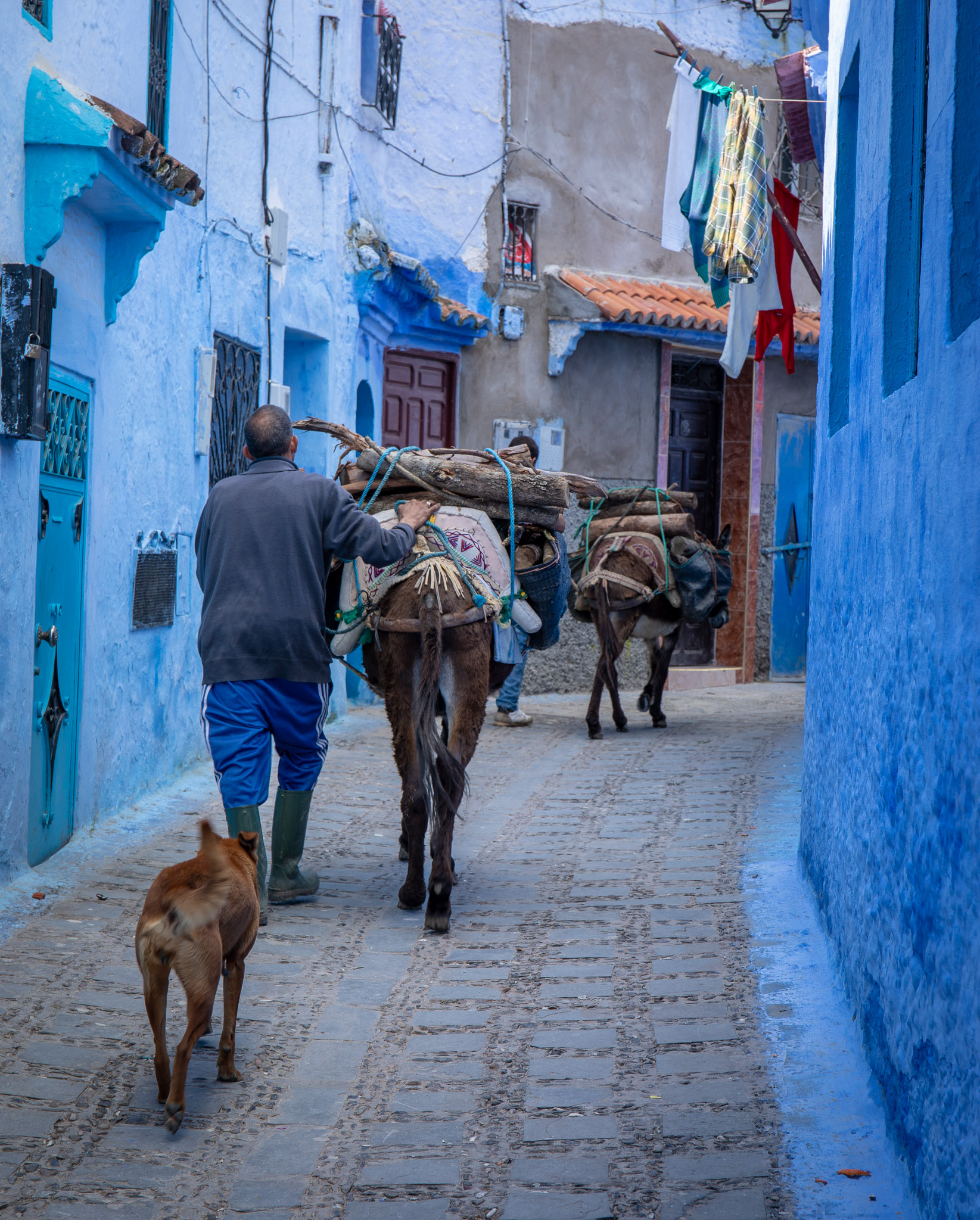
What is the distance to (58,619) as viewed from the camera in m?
7.00

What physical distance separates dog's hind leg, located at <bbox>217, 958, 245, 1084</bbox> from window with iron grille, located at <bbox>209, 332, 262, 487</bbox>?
6082 mm

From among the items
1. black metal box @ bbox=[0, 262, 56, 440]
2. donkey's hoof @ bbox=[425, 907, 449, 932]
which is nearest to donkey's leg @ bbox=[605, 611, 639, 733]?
donkey's hoof @ bbox=[425, 907, 449, 932]

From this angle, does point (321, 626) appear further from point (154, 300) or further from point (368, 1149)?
point (154, 300)

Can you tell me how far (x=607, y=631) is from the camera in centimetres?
1166

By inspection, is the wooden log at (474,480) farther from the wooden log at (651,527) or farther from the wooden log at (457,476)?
the wooden log at (651,527)

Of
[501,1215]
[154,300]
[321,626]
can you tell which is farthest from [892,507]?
[154,300]

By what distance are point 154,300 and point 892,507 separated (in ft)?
18.8

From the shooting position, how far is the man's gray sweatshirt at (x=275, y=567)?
5.51 m

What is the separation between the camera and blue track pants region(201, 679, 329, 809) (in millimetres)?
5484

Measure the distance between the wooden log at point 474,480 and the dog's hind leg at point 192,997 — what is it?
121 inches

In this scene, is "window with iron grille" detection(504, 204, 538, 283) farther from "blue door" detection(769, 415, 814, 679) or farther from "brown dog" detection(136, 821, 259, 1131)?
"brown dog" detection(136, 821, 259, 1131)

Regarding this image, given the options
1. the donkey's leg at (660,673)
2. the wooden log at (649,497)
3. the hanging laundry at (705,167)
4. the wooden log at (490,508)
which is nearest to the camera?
the wooden log at (490,508)

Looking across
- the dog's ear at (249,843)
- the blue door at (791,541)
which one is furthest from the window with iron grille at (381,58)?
the dog's ear at (249,843)

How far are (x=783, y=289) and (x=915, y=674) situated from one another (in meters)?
8.40
